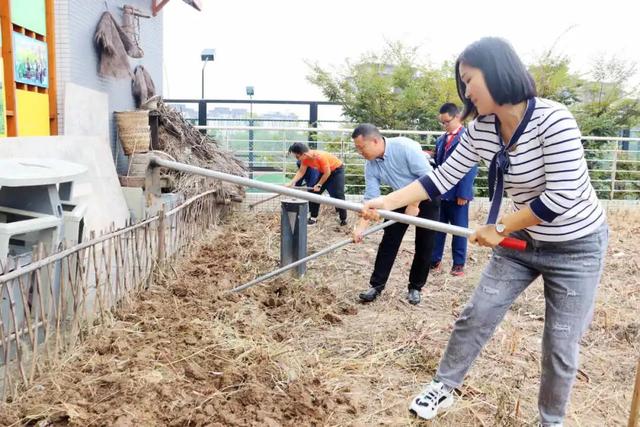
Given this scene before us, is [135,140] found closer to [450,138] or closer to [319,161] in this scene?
[319,161]

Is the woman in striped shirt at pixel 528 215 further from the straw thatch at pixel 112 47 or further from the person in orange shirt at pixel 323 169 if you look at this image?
the straw thatch at pixel 112 47

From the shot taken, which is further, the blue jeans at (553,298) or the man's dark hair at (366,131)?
the man's dark hair at (366,131)

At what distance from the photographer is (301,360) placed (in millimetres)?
3170

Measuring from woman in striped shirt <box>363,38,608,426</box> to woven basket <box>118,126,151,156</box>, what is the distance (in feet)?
16.7

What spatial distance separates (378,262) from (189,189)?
3.03 meters

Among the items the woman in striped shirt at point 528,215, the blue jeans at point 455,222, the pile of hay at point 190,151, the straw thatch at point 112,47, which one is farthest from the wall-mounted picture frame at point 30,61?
the woman in striped shirt at point 528,215

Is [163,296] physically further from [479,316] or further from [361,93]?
[361,93]

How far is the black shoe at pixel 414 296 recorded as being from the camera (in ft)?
14.8

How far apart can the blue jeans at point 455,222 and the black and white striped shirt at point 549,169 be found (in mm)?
2941

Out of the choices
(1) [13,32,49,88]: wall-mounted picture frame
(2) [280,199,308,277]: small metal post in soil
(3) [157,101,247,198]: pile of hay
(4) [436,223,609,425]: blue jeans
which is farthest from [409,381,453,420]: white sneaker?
(3) [157,101,247,198]: pile of hay

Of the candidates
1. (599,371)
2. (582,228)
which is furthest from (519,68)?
(599,371)

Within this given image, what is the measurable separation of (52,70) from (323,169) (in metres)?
3.53

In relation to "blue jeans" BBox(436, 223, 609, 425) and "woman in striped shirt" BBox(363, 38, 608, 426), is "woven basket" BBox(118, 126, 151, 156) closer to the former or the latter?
"woman in striped shirt" BBox(363, 38, 608, 426)

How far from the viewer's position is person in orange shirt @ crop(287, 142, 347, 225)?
25.0 feet
